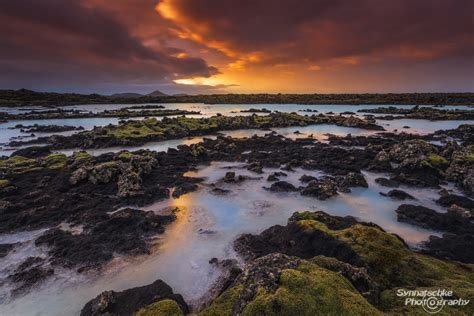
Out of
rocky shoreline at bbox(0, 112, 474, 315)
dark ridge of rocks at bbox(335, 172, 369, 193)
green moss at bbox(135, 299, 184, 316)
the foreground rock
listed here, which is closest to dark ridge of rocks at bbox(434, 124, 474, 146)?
rocky shoreline at bbox(0, 112, 474, 315)

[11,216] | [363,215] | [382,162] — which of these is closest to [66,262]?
[11,216]

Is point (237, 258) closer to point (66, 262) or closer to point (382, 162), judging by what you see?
point (66, 262)

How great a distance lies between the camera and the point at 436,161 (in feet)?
66.0

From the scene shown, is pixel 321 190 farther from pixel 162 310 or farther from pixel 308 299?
pixel 162 310

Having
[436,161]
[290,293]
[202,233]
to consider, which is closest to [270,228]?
[202,233]

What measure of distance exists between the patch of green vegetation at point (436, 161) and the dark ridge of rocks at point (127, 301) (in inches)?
743

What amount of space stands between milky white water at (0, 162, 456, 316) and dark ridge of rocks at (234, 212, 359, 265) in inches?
25.1

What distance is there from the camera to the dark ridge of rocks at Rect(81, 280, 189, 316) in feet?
23.3

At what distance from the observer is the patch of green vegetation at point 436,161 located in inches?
776

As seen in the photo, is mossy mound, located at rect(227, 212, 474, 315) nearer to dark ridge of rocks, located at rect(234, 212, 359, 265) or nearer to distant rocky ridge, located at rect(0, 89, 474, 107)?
dark ridge of rocks, located at rect(234, 212, 359, 265)

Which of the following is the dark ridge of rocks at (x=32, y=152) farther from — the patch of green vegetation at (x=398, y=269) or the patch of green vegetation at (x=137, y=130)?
the patch of green vegetation at (x=398, y=269)

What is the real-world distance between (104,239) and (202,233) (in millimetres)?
3755

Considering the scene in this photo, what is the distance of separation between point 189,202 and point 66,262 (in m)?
6.38

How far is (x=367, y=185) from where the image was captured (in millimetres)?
17141
